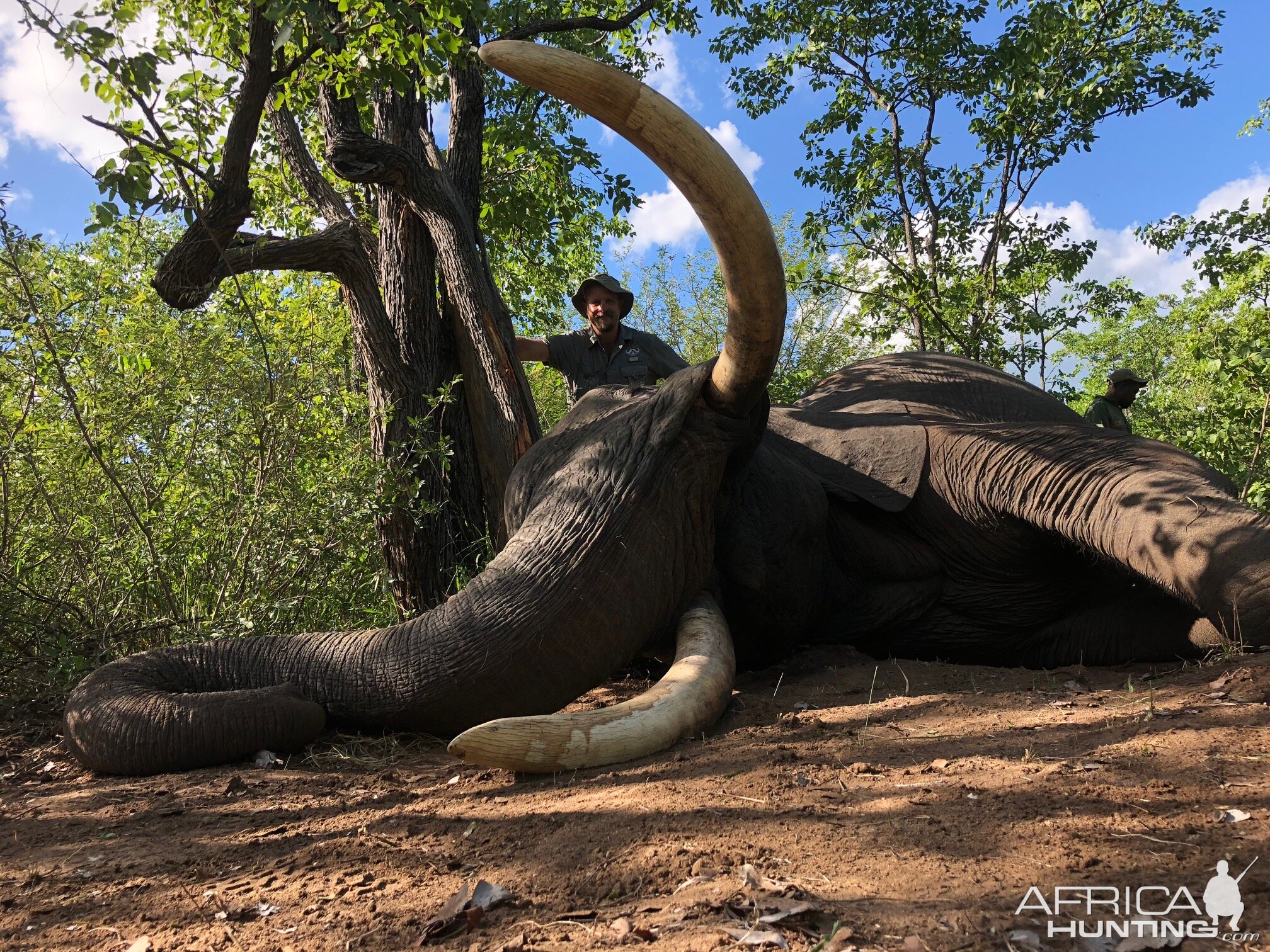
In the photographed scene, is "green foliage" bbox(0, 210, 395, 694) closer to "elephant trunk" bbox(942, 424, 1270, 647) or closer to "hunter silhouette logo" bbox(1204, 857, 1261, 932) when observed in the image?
"elephant trunk" bbox(942, 424, 1270, 647)

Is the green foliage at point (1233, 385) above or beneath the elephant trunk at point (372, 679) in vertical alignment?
above

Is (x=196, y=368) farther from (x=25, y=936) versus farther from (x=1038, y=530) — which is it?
(x=1038, y=530)

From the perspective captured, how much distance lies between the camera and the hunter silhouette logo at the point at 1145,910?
6.09ft

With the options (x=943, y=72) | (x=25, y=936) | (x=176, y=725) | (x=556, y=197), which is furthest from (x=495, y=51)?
(x=943, y=72)

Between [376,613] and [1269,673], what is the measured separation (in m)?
5.19

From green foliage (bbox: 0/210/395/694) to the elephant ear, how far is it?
2.78 meters

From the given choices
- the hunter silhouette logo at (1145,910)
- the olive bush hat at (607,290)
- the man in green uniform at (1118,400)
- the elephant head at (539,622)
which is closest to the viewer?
the hunter silhouette logo at (1145,910)

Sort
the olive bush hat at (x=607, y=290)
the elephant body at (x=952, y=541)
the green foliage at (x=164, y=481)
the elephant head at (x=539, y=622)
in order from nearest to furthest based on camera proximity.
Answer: the elephant head at (x=539, y=622), the elephant body at (x=952, y=541), the green foliage at (x=164, y=481), the olive bush hat at (x=607, y=290)

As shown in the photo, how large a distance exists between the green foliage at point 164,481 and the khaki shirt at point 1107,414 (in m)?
8.15

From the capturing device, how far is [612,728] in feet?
10.9

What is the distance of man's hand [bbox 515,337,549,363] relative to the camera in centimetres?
771

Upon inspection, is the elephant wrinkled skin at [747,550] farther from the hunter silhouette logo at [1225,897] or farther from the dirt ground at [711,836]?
the hunter silhouette logo at [1225,897]

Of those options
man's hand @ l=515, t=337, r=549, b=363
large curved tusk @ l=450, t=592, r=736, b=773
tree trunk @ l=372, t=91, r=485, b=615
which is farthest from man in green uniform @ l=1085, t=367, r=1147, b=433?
large curved tusk @ l=450, t=592, r=736, b=773

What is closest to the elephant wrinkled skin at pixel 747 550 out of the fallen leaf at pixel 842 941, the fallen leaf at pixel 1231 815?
the fallen leaf at pixel 1231 815
